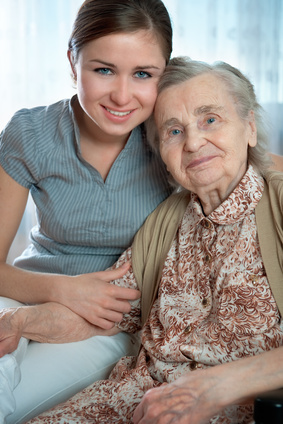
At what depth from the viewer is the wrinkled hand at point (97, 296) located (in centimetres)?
187

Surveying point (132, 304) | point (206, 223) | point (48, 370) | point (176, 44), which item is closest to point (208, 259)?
point (206, 223)

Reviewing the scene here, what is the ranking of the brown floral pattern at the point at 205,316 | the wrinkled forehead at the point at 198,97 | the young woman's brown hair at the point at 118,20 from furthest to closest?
the young woman's brown hair at the point at 118,20 → the wrinkled forehead at the point at 198,97 → the brown floral pattern at the point at 205,316

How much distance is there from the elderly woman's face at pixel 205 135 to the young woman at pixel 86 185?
0.14 m

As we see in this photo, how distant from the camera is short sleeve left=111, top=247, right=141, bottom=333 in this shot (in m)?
1.90

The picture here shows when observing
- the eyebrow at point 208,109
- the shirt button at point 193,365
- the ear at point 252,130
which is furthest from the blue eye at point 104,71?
the shirt button at point 193,365

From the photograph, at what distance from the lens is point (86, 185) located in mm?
2014

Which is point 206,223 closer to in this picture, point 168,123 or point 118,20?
point 168,123

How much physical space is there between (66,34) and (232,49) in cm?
115

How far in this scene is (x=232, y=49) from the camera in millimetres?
4027

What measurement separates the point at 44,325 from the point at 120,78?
0.81 metres

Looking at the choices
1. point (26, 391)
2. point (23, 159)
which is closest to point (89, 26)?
point (23, 159)

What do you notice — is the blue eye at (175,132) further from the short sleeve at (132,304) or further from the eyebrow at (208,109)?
Answer: the short sleeve at (132,304)

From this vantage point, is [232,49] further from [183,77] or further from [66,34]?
[183,77]

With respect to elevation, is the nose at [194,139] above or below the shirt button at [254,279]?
above
